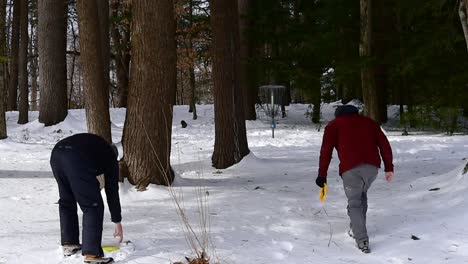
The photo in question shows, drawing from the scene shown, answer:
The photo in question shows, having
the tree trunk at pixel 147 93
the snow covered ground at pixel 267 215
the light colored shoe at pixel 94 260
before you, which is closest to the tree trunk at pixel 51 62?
the snow covered ground at pixel 267 215

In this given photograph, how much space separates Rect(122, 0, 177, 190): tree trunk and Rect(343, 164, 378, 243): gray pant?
3.16 meters

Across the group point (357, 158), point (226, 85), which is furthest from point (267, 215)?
point (226, 85)

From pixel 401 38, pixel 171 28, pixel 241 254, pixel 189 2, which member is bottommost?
pixel 241 254

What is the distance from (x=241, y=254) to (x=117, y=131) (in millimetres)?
14216

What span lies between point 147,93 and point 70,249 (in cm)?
325

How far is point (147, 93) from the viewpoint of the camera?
739cm

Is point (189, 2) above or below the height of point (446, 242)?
above

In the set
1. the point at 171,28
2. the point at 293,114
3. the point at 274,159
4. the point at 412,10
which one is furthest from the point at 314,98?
the point at 171,28

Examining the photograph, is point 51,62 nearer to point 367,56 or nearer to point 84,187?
point 367,56

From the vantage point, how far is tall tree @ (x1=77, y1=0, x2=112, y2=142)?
7.90 metres

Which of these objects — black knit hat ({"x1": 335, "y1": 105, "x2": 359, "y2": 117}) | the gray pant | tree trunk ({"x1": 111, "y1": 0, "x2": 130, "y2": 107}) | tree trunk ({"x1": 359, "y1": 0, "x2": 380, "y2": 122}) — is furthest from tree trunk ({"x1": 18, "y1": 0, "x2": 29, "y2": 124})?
the gray pant

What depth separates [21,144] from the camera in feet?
46.0

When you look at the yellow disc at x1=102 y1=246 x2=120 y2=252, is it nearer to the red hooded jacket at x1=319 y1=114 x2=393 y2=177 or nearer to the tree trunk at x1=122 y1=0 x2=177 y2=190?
the red hooded jacket at x1=319 y1=114 x2=393 y2=177

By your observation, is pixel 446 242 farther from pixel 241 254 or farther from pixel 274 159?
pixel 274 159
